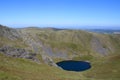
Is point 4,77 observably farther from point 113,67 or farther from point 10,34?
point 10,34

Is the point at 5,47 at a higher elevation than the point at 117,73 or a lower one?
higher

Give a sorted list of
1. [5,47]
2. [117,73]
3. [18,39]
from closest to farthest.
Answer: [117,73] < [5,47] < [18,39]

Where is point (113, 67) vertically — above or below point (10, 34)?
below

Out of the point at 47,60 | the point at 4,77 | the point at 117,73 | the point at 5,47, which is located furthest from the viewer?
the point at 47,60

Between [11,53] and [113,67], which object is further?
[113,67]

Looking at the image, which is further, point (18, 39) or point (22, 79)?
point (18, 39)

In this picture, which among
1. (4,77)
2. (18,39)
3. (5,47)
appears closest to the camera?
(4,77)

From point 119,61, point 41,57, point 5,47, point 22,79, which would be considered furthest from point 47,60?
point 22,79

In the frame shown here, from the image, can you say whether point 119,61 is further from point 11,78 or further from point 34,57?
point 11,78

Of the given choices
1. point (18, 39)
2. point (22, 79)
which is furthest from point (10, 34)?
point (22, 79)
